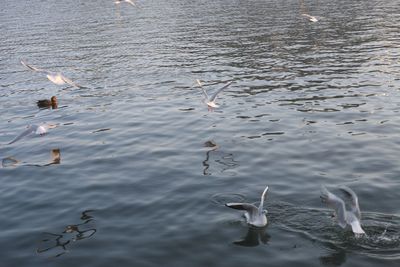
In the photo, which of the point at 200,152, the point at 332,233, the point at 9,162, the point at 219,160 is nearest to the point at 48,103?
the point at 9,162

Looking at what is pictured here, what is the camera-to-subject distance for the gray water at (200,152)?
38.8 feet

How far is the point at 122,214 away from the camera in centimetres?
1352

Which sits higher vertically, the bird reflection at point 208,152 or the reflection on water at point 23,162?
the bird reflection at point 208,152

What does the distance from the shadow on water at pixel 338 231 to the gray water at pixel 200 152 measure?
0.04 meters

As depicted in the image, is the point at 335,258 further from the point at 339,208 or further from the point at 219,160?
the point at 219,160

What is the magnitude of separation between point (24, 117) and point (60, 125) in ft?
8.02

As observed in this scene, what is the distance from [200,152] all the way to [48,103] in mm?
10624

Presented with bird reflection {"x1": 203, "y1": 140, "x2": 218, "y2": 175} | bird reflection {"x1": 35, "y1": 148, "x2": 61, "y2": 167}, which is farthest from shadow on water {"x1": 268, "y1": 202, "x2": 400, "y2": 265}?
bird reflection {"x1": 35, "y1": 148, "x2": 61, "y2": 167}

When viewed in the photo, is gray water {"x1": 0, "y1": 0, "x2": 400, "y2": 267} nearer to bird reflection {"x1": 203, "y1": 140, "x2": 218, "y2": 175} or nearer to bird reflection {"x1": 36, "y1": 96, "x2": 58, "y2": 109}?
bird reflection {"x1": 203, "y1": 140, "x2": 218, "y2": 175}

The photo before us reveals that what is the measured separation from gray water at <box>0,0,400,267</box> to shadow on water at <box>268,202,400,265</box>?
0.13 feet

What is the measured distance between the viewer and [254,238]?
12.0m

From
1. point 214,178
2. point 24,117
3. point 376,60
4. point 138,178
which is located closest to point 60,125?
point 24,117

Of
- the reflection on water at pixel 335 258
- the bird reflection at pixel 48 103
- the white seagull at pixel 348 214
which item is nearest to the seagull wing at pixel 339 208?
the white seagull at pixel 348 214

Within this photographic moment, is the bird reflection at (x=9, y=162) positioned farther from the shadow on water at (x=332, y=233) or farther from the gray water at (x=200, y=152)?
the shadow on water at (x=332, y=233)
